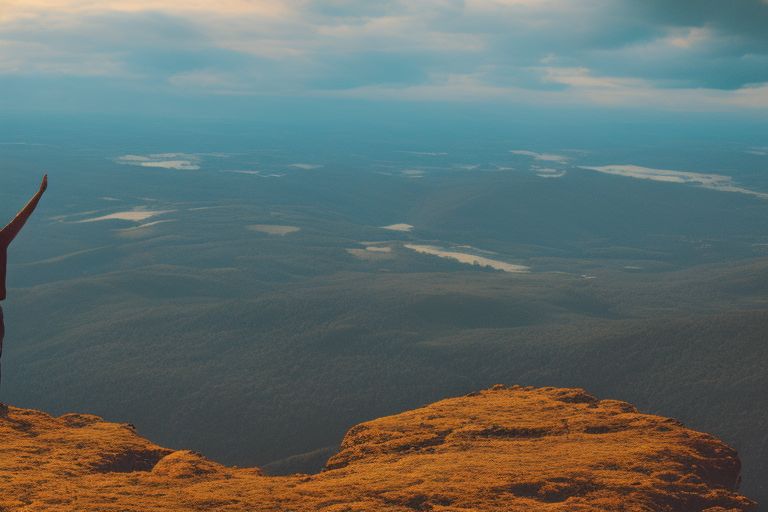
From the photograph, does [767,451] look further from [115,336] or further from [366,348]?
[115,336]

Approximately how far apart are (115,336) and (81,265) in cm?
8853

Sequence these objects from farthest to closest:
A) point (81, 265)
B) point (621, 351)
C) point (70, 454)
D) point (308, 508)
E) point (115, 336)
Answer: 1. point (81, 265)
2. point (115, 336)
3. point (621, 351)
4. point (70, 454)
5. point (308, 508)

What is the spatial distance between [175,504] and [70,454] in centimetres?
679

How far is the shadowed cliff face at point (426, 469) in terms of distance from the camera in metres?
21.7

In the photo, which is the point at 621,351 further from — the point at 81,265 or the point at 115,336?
the point at 81,265

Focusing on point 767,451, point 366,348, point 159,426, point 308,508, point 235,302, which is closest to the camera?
point 308,508

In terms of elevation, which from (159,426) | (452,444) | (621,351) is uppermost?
(452,444)

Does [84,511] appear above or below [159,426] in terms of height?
above

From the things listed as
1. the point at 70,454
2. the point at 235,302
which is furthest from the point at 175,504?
the point at 235,302

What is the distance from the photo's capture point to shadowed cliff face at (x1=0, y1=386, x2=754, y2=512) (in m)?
21.7

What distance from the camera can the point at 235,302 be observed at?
422 ft

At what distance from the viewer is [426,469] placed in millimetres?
25125

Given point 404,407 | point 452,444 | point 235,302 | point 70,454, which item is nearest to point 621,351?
point 404,407

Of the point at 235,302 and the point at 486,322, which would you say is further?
the point at 235,302
